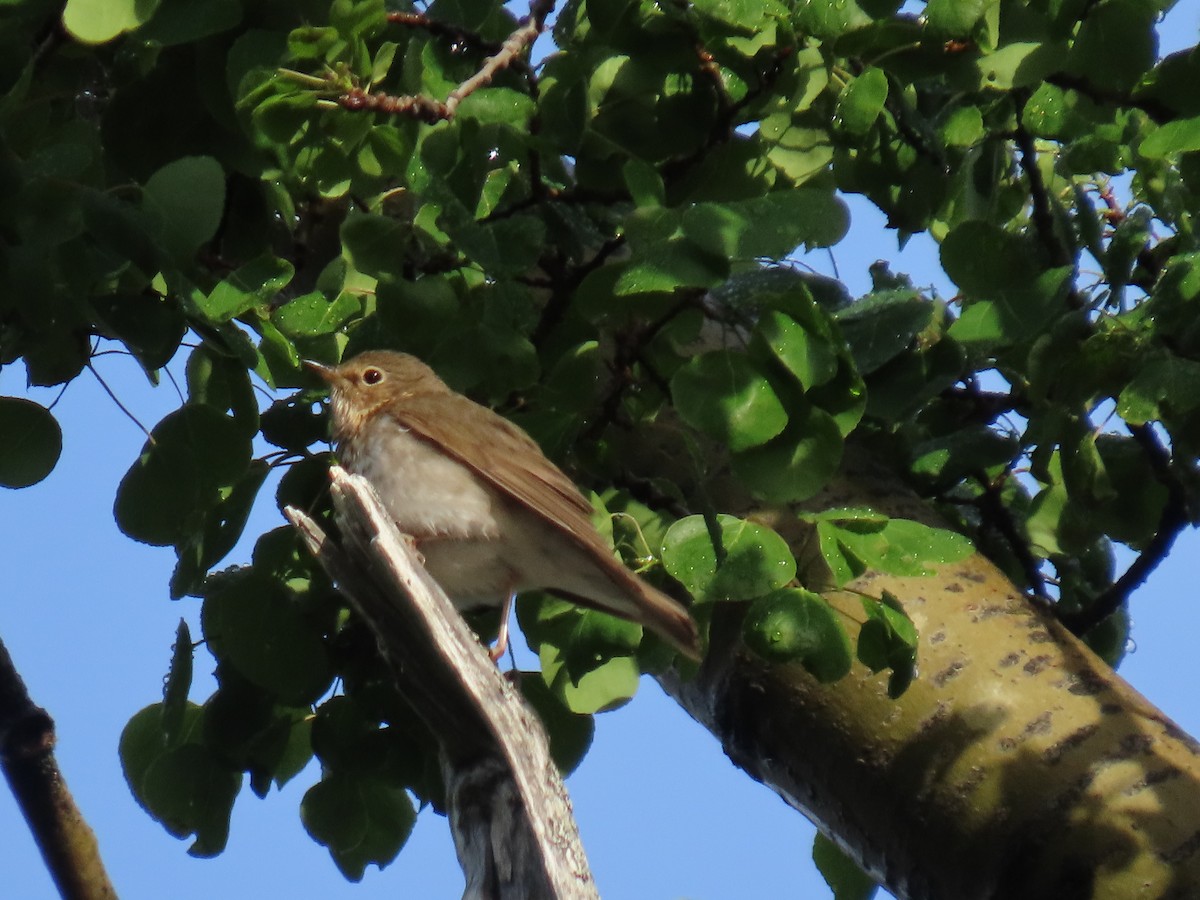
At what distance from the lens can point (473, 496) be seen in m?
4.80

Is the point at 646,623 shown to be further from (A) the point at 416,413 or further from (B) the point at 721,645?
(A) the point at 416,413

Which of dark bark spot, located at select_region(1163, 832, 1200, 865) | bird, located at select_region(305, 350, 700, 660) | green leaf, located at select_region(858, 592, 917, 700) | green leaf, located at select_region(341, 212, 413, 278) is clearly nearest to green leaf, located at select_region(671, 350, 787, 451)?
green leaf, located at select_region(858, 592, 917, 700)

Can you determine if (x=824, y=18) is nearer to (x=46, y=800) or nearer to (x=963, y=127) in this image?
(x=963, y=127)

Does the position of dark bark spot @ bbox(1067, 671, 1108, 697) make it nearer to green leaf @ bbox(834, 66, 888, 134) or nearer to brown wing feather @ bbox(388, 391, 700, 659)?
brown wing feather @ bbox(388, 391, 700, 659)

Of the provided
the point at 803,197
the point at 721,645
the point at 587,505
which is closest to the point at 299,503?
the point at 587,505

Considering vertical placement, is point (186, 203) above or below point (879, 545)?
above

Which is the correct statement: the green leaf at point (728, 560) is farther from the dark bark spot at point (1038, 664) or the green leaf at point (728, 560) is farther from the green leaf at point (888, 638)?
the dark bark spot at point (1038, 664)

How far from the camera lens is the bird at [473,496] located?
13.2 ft

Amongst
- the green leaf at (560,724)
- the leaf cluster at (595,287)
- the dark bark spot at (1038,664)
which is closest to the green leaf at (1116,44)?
the leaf cluster at (595,287)

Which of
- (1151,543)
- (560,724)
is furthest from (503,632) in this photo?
(1151,543)

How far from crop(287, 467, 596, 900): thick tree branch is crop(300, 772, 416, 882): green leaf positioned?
1106 mm

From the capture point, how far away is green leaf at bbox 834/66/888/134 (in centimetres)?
361

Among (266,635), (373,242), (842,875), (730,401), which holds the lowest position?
(842,875)

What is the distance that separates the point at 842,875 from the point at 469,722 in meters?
2.25
